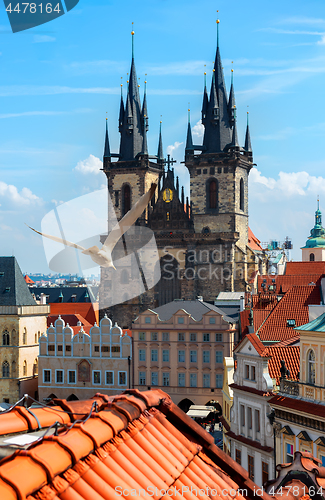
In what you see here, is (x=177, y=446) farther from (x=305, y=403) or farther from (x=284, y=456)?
(x=284, y=456)

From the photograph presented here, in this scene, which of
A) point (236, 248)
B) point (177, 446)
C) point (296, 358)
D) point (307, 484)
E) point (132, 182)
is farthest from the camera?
point (132, 182)

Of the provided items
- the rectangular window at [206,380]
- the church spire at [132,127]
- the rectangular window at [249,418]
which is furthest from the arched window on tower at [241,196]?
the rectangular window at [249,418]

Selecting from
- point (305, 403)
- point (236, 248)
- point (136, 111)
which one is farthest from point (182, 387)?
point (136, 111)

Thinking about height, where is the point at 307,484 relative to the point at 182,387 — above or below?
above

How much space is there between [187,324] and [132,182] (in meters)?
27.4

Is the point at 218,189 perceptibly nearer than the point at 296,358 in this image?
No

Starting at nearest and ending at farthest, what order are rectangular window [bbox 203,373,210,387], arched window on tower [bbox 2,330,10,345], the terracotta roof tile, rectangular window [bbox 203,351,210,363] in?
1. the terracotta roof tile
2. rectangular window [bbox 203,373,210,387]
3. rectangular window [bbox 203,351,210,363]
4. arched window on tower [bbox 2,330,10,345]

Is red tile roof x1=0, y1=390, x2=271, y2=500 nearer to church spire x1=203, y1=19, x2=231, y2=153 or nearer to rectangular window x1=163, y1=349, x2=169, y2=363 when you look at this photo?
rectangular window x1=163, y1=349, x2=169, y2=363

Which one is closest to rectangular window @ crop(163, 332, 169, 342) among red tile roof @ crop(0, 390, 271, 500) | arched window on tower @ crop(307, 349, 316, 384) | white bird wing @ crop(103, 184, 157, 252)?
arched window on tower @ crop(307, 349, 316, 384)

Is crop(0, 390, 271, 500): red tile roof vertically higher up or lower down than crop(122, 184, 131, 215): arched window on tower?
lower down

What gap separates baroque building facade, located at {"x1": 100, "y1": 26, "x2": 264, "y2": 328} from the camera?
224 ft

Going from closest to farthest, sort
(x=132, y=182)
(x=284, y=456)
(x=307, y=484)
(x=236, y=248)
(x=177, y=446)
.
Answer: (x=177, y=446), (x=307, y=484), (x=284, y=456), (x=236, y=248), (x=132, y=182)

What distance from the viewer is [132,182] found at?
2921 inches

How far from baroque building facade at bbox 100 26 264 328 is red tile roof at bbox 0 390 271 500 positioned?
61.3 metres
